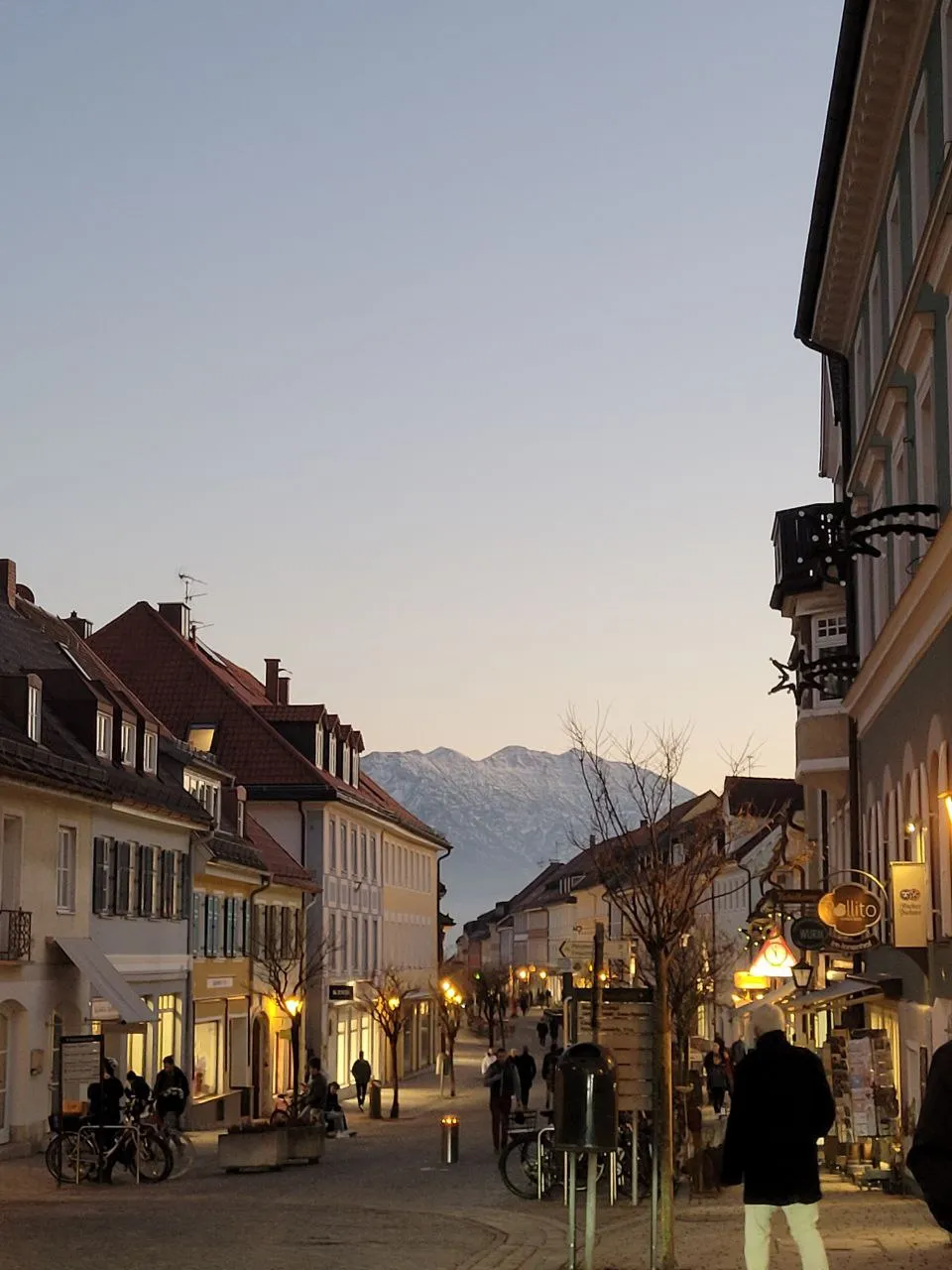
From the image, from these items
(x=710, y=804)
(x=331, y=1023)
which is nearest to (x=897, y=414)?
(x=331, y=1023)

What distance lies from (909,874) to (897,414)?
5587 millimetres

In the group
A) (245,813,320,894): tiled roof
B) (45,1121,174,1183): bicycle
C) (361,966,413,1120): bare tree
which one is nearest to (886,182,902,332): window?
(45,1121,174,1183): bicycle

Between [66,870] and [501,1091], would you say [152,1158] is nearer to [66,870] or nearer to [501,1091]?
[501,1091]

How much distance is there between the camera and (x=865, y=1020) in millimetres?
32125

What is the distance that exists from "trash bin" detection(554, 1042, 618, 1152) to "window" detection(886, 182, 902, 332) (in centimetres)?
1242

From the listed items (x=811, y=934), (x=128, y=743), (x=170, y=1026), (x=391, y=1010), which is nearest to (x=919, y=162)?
(x=811, y=934)

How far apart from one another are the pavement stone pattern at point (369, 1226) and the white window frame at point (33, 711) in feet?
25.7

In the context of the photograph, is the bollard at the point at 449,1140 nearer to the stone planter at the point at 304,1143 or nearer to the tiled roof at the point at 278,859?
the stone planter at the point at 304,1143

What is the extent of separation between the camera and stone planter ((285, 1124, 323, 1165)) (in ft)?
107

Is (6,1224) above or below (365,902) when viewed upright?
below

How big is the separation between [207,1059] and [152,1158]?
21732mm

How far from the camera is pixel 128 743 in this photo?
43.2 meters

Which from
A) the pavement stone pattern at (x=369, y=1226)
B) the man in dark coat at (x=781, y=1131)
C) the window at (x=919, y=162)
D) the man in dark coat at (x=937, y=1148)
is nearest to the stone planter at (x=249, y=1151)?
the pavement stone pattern at (x=369, y=1226)

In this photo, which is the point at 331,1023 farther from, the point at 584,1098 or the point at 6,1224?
the point at 584,1098
